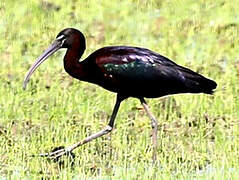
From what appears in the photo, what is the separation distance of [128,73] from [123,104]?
5.31 feet

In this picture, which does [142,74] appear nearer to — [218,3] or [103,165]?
[103,165]

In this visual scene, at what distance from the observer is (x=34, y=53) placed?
12.6 metres

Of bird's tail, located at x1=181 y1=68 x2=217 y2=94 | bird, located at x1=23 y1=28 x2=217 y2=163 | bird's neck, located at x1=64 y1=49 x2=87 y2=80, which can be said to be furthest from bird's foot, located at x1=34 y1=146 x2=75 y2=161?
bird's tail, located at x1=181 y1=68 x2=217 y2=94

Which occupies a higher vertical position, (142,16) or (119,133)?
(142,16)

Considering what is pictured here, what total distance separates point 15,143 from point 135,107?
1.79 metres

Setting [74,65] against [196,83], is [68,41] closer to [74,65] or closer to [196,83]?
[74,65]

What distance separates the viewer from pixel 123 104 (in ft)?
33.4

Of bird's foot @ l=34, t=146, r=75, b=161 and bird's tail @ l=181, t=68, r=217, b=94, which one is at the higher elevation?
bird's tail @ l=181, t=68, r=217, b=94

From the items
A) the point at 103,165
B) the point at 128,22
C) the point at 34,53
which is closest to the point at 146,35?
the point at 128,22

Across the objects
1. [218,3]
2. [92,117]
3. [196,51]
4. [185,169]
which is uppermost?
[218,3]

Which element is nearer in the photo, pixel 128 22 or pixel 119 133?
pixel 119 133

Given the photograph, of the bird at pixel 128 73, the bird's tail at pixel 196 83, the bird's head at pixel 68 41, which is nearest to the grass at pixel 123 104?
the bird at pixel 128 73

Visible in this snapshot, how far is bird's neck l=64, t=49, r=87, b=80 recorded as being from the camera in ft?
28.3

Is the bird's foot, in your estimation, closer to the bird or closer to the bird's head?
the bird
